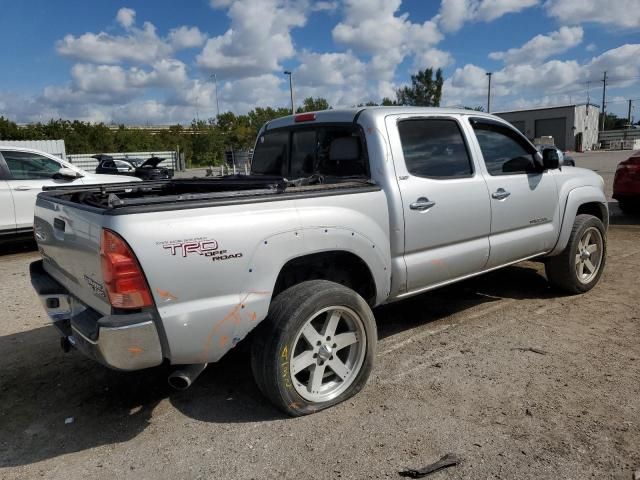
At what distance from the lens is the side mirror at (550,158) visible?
459cm

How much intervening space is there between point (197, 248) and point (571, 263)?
3.92 m

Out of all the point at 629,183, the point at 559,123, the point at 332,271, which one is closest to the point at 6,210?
the point at 332,271

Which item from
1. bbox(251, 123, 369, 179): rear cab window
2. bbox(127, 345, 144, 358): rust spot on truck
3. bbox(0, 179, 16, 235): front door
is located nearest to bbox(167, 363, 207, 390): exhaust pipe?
bbox(127, 345, 144, 358): rust spot on truck

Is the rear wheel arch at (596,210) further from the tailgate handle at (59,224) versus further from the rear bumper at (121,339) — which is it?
the tailgate handle at (59,224)

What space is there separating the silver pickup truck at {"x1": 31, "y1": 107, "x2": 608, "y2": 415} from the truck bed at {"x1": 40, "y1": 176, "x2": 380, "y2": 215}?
0.01 meters

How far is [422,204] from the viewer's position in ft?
11.8

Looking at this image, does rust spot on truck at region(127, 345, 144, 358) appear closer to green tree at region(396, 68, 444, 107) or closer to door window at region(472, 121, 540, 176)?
door window at region(472, 121, 540, 176)

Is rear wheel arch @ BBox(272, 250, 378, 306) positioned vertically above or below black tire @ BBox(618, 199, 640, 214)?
above

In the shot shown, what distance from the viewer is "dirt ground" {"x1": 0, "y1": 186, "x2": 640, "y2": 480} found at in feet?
8.65

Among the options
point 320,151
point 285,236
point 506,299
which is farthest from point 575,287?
point 285,236

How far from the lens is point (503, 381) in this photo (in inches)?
135

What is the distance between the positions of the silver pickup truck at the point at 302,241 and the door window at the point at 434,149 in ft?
0.04

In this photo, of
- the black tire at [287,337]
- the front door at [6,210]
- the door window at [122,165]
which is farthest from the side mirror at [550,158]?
the door window at [122,165]

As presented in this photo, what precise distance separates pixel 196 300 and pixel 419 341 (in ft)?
7.12
